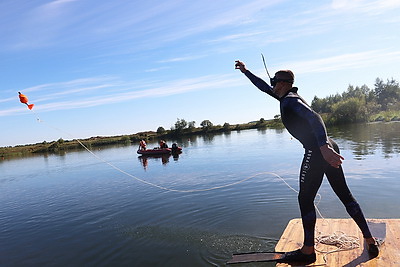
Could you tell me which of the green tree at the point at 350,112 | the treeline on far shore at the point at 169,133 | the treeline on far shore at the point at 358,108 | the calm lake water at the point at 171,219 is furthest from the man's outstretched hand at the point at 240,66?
the treeline on far shore at the point at 169,133

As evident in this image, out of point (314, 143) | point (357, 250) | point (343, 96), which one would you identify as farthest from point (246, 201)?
point (343, 96)

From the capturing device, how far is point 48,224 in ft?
38.8

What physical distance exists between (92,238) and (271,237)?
5.40m

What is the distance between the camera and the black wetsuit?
4070mm

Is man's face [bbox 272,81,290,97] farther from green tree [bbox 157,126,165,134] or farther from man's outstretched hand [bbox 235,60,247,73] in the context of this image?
green tree [bbox 157,126,165,134]

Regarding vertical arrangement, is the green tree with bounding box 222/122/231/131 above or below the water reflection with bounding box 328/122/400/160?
above

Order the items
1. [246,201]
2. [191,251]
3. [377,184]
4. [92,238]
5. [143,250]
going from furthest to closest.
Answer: [377,184]
[246,201]
[92,238]
[143,250]
[191,251]

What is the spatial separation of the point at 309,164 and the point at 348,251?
60.8 inches

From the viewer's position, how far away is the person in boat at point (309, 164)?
4.08m

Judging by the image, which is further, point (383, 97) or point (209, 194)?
point (383, 97)

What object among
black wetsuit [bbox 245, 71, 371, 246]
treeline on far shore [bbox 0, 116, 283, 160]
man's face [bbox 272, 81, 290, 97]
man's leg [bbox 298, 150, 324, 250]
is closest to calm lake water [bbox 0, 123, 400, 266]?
man's leg [bbox 298, 150, 324, 250]

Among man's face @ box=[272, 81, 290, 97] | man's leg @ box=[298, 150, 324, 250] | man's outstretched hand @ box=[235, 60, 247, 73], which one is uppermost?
man's outstretched hand @ box=[235, 60, 247, 73]

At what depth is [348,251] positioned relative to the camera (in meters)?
4.57

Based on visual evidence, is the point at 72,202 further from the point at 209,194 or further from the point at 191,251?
the point at 191,251
